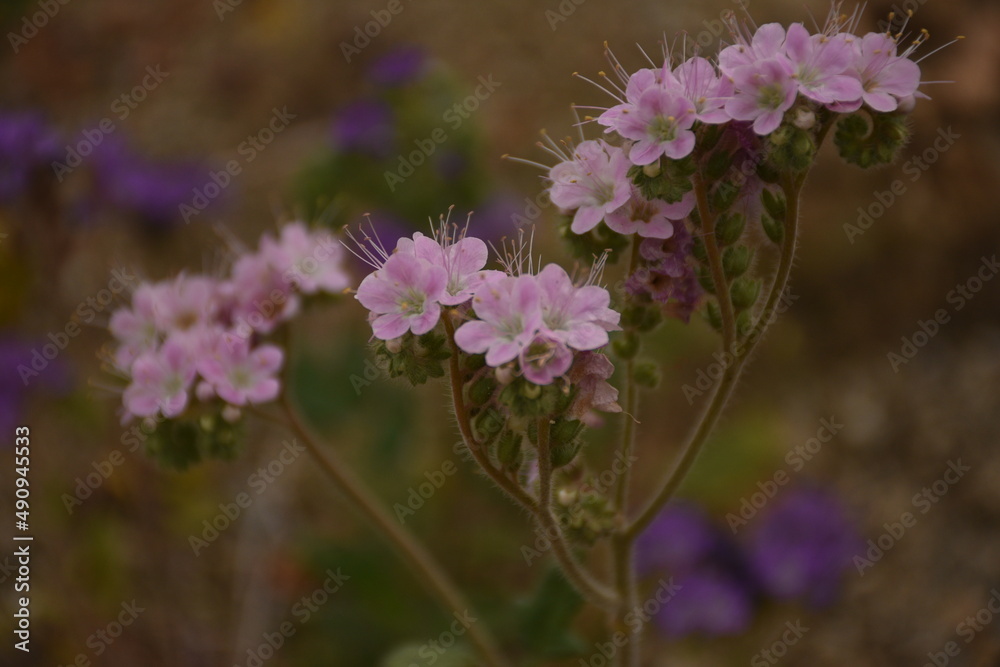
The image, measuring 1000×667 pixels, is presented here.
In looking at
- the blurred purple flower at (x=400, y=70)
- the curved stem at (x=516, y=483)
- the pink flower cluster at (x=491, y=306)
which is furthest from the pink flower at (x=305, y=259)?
the blurred purple flower at (x=400, y=70)

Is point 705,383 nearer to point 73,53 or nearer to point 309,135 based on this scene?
point 309,135

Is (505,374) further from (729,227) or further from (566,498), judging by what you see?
(729,227)

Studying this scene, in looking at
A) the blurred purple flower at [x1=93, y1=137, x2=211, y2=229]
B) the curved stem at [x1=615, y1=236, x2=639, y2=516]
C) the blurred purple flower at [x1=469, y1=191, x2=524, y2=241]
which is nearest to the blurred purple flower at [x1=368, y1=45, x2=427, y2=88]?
the blurred purple flower at [x1=469, y1=191, x2=524, y2=241]

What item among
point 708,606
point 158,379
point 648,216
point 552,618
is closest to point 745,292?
point 648,216

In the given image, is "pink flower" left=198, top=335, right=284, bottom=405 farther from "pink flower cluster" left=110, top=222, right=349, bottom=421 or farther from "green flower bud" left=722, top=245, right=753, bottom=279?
"green flower bud" left=722, top=245, right=753, bottom=279

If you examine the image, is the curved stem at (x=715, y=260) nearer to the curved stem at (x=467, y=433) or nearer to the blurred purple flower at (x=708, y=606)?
the curved stem at (x=467, y=433)

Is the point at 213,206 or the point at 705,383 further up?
the point at 213,206

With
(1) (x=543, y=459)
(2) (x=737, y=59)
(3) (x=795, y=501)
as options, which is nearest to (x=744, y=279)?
(2) (x=737, y=59)
